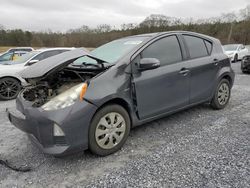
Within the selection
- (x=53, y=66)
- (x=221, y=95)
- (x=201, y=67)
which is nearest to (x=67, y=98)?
(x=53, y=66)

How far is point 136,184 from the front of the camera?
221 cm

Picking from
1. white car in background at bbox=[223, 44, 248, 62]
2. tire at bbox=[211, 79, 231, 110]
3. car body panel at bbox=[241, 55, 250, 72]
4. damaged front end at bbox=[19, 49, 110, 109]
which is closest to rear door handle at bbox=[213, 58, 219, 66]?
tire at bbox=[211, 79, 231, 110]

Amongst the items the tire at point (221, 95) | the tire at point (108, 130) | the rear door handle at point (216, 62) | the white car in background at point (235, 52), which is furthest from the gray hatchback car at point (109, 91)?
the white car in background at point (235, 52)

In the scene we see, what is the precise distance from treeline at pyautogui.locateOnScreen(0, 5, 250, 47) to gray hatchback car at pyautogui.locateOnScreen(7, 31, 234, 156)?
3180cm

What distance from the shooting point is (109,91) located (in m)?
2.68

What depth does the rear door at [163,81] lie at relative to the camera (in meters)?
3.04

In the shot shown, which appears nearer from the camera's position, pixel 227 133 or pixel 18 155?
pixel 18 155

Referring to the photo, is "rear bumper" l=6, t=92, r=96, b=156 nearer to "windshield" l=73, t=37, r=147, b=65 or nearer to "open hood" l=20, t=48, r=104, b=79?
"open hood" l=20, t=48, r=104, b=79

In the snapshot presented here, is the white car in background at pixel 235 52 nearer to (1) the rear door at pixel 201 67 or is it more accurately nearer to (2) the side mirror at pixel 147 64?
(1) the rear door at pixel 201 67

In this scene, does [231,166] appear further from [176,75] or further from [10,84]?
[10,84]

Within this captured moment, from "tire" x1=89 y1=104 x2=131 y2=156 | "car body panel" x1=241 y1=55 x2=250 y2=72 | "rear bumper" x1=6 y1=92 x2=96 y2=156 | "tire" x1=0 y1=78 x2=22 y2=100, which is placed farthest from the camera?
"car body panel" x1=241 y1=55 x2=250 y2=72

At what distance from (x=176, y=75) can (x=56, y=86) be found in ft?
5.93

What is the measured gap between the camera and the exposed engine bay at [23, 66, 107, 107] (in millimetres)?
2742

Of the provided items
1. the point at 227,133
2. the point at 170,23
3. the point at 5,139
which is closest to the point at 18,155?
the point at 5,139
